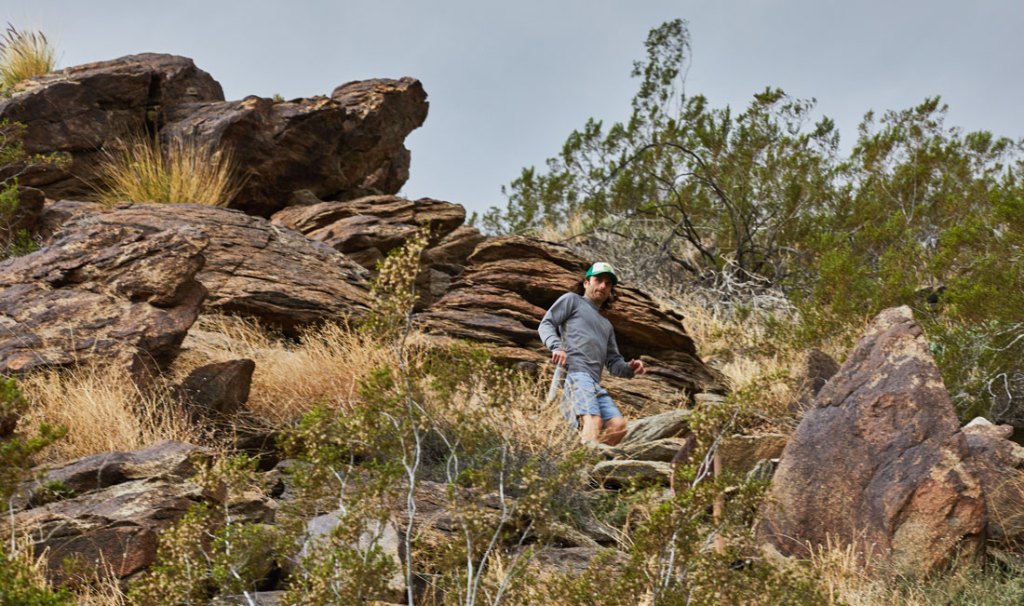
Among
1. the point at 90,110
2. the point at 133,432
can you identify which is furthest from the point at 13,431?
the point at 90,110

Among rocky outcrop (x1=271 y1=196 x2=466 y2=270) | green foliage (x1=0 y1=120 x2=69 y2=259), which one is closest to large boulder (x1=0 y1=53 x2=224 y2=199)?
green foliage (x1=0 y1=120 x2=69 y2=259)

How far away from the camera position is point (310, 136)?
50.9 feet

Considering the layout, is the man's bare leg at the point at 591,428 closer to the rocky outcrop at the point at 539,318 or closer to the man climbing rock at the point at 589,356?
the man climbing rock at the point at 589,356

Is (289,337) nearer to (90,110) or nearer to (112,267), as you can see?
(112,267)

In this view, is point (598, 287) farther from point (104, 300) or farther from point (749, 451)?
point (104, 300)

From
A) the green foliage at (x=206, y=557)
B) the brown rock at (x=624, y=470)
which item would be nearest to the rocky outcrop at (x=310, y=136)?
the brown rock at (x=624, y=470)

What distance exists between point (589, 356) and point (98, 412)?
393cm

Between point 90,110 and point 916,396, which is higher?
point 90,110

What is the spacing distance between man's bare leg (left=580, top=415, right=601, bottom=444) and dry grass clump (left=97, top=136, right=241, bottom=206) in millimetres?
6704

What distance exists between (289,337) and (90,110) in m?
Answer: 6.20

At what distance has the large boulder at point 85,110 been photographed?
14.2 m

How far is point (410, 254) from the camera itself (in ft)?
16.1

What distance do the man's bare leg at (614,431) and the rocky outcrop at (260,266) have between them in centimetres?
310

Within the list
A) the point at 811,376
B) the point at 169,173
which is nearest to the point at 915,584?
the point at 811,376
